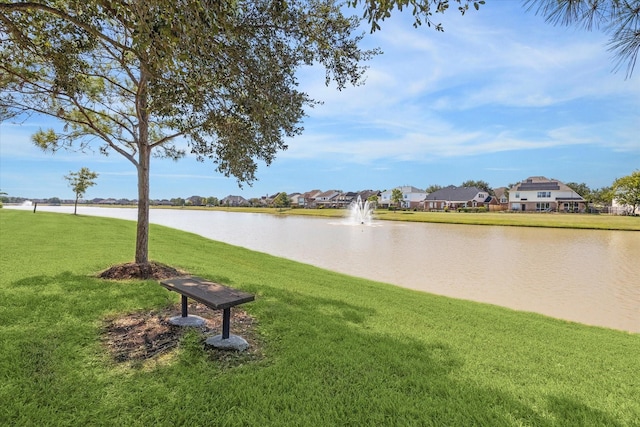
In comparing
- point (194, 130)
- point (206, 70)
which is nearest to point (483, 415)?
point (206, 70)

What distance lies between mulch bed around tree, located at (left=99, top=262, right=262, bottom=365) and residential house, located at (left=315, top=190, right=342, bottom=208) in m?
105

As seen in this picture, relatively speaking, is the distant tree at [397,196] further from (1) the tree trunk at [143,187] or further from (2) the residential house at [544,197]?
(1) the tree trunk at [143,187]

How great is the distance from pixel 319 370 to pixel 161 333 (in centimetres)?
230

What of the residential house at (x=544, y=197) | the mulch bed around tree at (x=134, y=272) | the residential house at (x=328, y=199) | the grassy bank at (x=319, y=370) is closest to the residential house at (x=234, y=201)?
the residential house at (x=328, y=199)

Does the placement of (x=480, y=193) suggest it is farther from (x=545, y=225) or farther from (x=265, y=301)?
(x=265, y=301)

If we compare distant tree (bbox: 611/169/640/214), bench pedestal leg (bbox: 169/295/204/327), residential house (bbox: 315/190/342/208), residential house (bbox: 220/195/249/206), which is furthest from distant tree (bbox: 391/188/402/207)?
bench pedestal leg (bbox: 169/295/204/327)

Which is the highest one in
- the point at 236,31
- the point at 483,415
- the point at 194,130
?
the point at 236,31

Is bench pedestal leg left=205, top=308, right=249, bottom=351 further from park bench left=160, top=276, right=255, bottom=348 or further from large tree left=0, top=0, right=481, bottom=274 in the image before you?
large tree left=0, top=0, right=481, bottom=274

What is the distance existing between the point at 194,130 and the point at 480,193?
83635 millimetres

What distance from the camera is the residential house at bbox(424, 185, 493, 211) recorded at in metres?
78.6

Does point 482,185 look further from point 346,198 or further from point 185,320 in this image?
point 185,320

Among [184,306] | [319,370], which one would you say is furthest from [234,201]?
[319,370]

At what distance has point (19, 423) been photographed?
269 centimetres

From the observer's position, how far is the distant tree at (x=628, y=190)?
55.0 metres
